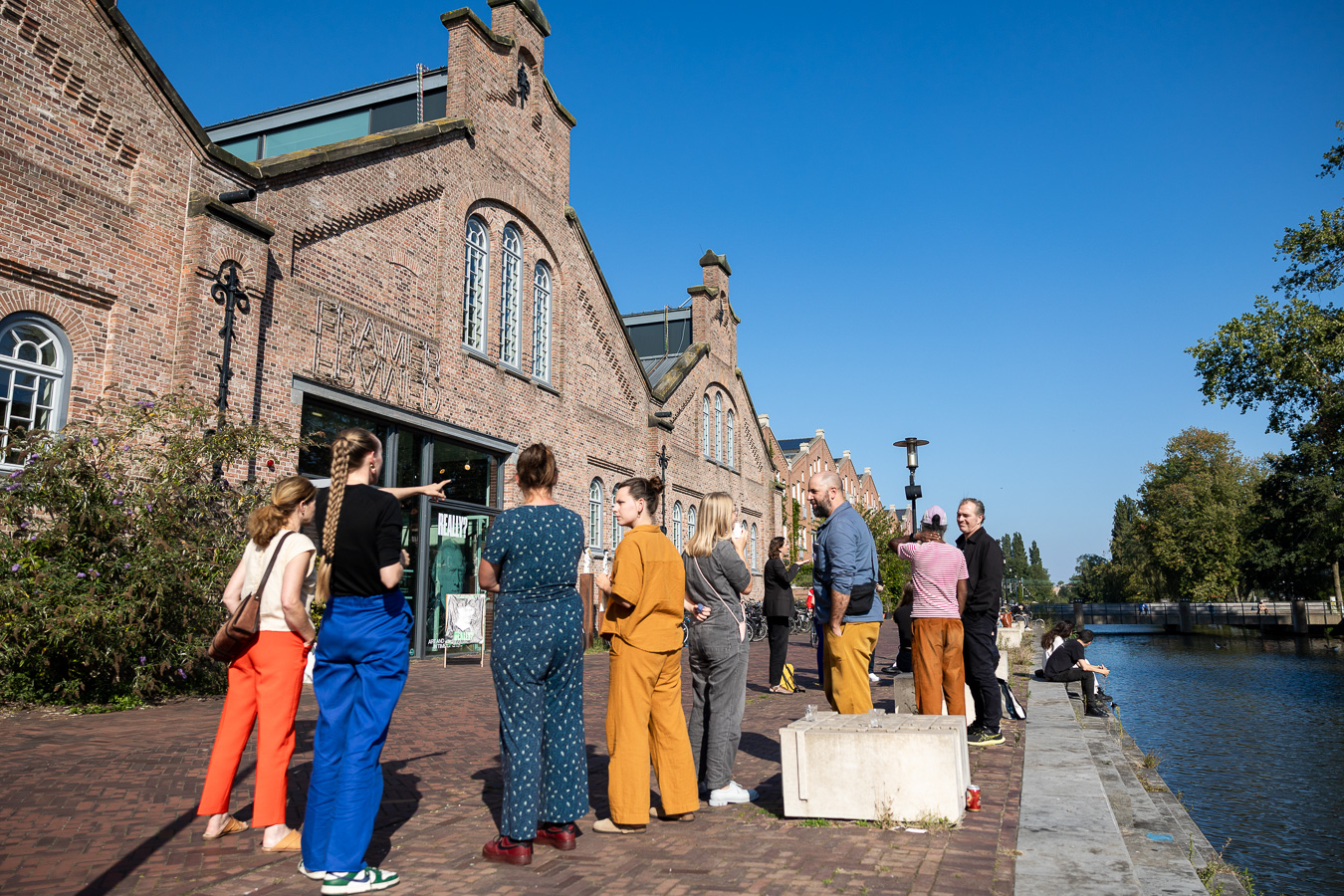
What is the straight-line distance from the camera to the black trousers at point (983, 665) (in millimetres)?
7000

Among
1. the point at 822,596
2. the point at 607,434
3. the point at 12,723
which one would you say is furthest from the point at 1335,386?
the point at 12,723

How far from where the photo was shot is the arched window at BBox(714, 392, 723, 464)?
28172 millimetres

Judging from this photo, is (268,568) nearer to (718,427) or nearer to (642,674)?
(642,674)

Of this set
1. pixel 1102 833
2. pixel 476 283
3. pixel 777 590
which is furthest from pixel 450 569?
pixel 1102 833

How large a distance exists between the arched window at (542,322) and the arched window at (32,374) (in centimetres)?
943

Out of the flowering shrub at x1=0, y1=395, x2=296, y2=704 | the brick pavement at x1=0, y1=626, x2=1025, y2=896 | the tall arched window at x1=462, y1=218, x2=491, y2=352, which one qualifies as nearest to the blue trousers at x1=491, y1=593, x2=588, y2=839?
the brick pavement at x1=0, y1=626, x2=1025, y2=896

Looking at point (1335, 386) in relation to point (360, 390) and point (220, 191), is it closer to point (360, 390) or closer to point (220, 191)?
point (360, 390)

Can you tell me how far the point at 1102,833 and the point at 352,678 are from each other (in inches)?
142

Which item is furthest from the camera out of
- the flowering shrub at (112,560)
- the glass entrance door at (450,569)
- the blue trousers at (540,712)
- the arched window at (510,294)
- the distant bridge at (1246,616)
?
the distant bridge at (1246,616)

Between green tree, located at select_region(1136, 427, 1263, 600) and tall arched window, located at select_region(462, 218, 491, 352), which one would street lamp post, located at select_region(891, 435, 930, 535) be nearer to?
A: tall arched window, located at select_region(462, 218, 491, 352)

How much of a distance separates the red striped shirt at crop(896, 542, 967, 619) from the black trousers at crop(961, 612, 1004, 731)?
1.98 ft

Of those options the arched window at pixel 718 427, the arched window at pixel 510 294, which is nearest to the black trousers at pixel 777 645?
the arched window at pixel 510 294

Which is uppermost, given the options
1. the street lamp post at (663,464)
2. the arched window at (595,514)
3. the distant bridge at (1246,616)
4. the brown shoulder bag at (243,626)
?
the street lamp post at (663,464)

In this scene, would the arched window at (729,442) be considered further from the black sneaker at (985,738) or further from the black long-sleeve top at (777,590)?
the black sneaker at (985,738)
